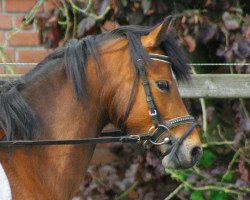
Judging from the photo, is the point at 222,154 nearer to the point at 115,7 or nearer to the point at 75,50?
the point at 115,7

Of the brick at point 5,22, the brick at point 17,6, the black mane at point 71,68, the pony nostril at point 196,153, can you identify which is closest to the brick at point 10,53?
the brick at point 5,22

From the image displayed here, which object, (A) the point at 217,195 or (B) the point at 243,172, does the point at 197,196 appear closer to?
(A) the point at 217,195

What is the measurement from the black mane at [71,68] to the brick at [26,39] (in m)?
1.85

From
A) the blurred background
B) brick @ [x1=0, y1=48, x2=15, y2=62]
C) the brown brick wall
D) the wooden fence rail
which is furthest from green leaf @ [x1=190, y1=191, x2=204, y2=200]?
brick @ [x1=0, y1=48, x2=15, y2=62]

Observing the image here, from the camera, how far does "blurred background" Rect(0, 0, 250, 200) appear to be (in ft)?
15.6

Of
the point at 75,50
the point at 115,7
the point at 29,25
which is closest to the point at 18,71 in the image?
the point at 29,25

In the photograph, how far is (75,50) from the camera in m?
3.44

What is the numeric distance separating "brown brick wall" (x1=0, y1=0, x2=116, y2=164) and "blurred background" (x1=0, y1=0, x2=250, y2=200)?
0.07 m

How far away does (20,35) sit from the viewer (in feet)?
17.5

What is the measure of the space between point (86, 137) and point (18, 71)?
1873 mm

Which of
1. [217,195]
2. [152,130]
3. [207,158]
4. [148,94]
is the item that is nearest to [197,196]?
[217,195]

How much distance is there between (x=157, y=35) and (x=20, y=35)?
6.89 feet

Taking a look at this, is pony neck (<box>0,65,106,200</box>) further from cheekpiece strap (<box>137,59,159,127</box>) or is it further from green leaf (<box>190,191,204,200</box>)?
green leaf (<box>190,191,204,200</box>)

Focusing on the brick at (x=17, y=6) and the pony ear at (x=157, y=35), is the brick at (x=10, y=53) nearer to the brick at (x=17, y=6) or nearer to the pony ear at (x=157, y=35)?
the brick at (x=17, y=6)
